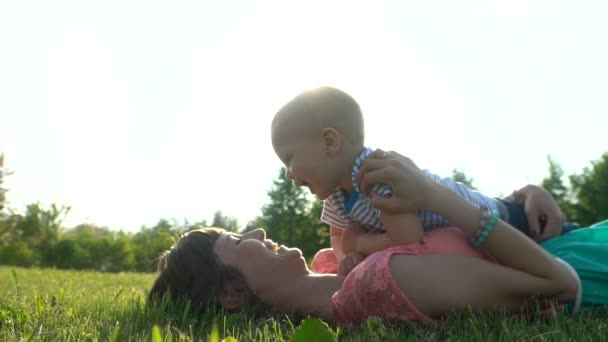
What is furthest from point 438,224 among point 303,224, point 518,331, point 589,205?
point 303,224

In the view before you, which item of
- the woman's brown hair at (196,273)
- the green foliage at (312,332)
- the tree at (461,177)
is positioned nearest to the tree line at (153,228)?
the tree at (461,177)

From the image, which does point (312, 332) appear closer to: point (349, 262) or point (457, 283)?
point (457, 283)

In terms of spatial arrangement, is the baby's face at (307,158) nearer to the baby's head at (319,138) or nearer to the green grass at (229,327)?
the baby's head at (319,138)

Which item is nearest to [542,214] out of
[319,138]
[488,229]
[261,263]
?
[488,229]

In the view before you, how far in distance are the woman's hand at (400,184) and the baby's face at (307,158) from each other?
404 millimetres

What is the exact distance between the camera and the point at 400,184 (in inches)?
99.0

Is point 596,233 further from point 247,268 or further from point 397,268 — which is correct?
point 247,268

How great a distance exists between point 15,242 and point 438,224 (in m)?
23.1

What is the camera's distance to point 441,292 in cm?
262

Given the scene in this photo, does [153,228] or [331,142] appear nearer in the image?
[331,142]

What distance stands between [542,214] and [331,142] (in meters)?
1.21

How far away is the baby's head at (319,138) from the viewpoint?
298 centimetres

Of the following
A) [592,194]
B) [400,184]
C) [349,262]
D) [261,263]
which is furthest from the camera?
[592,194]

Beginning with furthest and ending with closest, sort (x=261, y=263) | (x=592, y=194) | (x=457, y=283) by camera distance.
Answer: (x=592, y=194), (x=261, y=263), (x=457, y=283)
